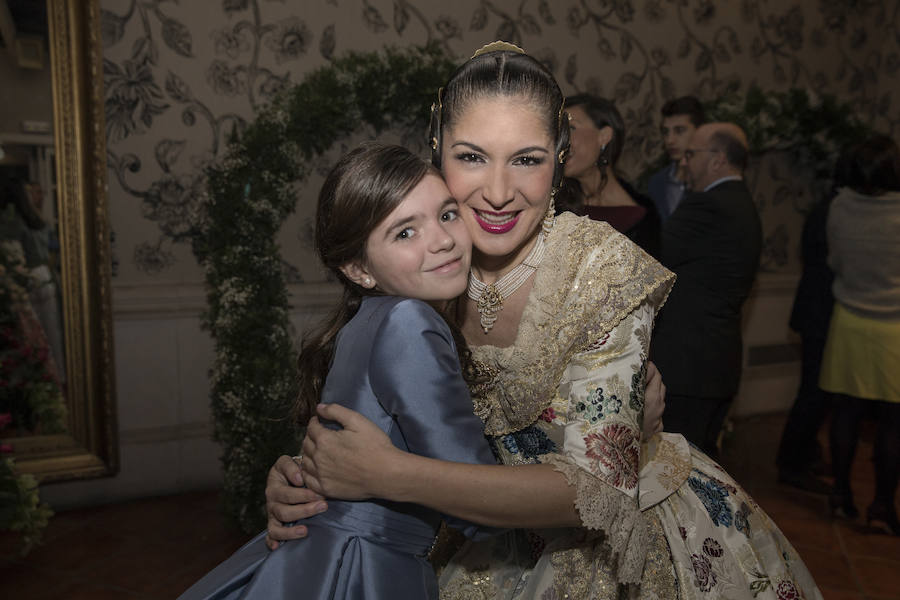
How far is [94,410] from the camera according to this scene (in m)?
3.62

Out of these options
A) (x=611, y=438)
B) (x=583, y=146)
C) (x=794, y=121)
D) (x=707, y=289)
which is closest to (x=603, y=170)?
(x=583, y=146)

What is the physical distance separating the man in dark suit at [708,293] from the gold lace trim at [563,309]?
1.40m

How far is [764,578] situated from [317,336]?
102 centimetres

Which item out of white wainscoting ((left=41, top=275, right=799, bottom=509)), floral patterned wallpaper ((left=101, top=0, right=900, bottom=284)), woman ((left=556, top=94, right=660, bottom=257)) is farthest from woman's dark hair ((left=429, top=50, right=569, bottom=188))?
white wainscoting ((left=41, top=275, right=799, bottom=509))

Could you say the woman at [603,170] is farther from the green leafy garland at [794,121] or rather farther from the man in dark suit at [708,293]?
the green leafy garland at [794,121]

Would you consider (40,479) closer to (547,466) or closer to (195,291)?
(195,291)

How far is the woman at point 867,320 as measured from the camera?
3.61 metres

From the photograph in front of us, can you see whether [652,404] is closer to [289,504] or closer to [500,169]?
[500,169]

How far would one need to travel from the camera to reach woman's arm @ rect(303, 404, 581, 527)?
1135mm

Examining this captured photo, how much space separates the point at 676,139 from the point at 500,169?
10.2 feet

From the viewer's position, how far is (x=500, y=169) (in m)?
1.36

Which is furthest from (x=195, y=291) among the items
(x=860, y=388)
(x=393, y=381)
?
(x=860, y=388)

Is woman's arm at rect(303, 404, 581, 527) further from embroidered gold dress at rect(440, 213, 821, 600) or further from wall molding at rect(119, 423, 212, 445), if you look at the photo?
wall molding at rect(119, 423, 212, 445)

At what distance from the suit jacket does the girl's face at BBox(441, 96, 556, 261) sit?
61.4 inches
